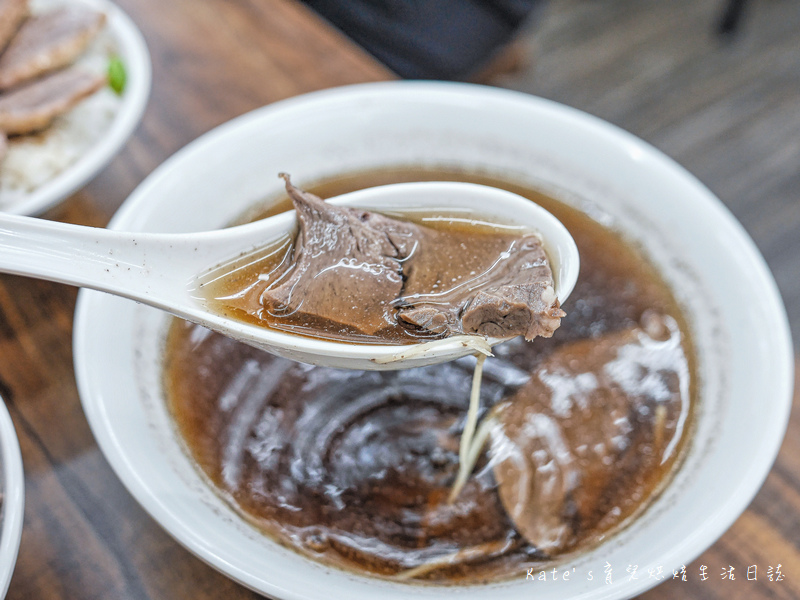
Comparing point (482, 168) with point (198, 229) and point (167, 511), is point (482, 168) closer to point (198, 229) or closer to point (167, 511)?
point (198, 229)

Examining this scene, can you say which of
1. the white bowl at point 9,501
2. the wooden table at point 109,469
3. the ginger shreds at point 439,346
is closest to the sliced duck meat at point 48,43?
the wooden table at point 109,469

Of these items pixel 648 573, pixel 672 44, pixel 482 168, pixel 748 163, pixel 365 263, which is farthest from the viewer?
pixel 672 44

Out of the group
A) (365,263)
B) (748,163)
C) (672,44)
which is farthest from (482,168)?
(672,44)

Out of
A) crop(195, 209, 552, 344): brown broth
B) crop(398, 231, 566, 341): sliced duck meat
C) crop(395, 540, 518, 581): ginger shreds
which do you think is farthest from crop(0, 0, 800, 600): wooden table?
crop(398, 231, 566, 341): sliced duck meat

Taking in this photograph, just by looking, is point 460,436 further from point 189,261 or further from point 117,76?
point 117,76

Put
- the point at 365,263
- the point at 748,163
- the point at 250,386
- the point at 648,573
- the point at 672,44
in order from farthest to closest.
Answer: the point at 672,44 < the point at 748,163 < the point at 250,386 < the point at 365,263 < the point at 648,573

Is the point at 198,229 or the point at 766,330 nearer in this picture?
the point at 766,330

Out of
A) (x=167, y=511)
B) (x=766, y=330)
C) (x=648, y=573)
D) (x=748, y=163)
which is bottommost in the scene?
(x=748, y=163)

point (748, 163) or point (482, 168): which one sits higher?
point (482, 168)
